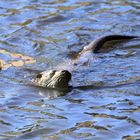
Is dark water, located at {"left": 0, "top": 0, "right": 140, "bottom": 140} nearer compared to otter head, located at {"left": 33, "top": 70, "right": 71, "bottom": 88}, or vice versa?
dark water, located at {"left": 0, "top": 0, "right": 140, "bottom": 140}

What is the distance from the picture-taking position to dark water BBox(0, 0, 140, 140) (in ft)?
23.5

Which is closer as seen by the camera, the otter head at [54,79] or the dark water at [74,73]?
the dark water at [74,73]

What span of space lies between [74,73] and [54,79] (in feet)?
2.29

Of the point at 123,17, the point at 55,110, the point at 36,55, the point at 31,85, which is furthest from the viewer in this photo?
the point at 123,17

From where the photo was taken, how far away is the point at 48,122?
7340mm

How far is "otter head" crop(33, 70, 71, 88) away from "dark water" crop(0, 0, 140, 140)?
185mm

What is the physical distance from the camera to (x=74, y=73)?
9.54m

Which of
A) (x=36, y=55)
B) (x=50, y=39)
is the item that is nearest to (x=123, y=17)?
(x=50, y=39)

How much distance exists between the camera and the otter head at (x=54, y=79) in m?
8.80

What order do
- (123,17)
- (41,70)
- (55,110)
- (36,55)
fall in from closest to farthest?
(55,110) < (41,70) < (36,55) < (123,17)

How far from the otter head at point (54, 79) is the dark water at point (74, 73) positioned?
19cm

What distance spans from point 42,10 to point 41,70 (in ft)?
12.3

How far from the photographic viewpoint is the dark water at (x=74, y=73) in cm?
716

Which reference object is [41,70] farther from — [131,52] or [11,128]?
[11,128]
